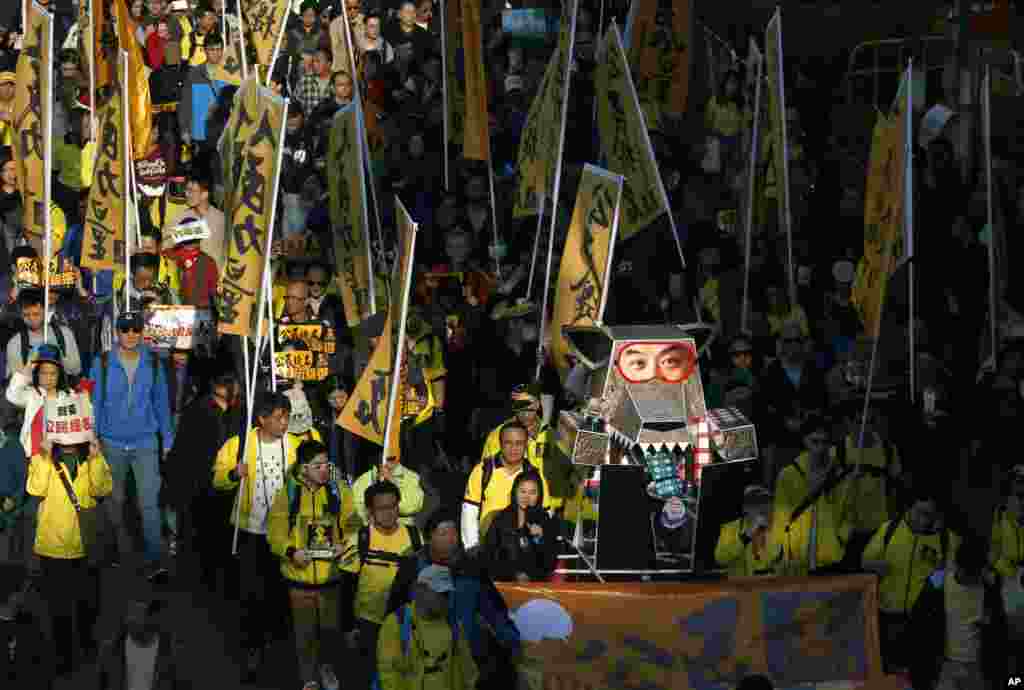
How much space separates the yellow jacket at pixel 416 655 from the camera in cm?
1135

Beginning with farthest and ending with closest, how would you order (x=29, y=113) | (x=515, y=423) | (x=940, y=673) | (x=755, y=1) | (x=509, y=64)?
1. (x=755, y=1)
2. (x=509, y=64)
3. (x=29, y=113)
4. (x=515, y=423)
5. (x=940, y=673)

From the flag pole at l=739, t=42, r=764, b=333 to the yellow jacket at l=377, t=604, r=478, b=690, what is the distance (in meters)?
6.55

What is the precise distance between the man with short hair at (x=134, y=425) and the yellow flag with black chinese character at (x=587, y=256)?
285 cm

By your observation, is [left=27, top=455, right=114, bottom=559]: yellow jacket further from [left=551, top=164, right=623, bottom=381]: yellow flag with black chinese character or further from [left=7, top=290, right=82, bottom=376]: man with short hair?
[left=551, top=164, right=623, bottom=381]: yellow flag with black chinese character

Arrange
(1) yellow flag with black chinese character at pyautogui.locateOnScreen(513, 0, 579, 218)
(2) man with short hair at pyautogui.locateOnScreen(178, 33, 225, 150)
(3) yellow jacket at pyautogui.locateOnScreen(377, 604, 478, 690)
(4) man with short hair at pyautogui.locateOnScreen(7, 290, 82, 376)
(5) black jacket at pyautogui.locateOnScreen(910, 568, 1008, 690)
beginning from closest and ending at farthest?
(3) yellow jacket at pyautogui.locateOnScreen(377, 604, 478, 690)
(5) black jacket at pyautogui.locateOnScreen(910, 568, 1008, 690)
(4) man with short hair at pyautogui.locateOnScreen(7, 290, 82, 376)
(1) yellow flag with black chinese character at pyautogui.locateOnScreen(513, 0, 579, 218)
(2) man with short hair at pyautogui.locateOnScreen(178, 33, 225, 150)

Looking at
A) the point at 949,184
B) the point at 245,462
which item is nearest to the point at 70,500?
the point at 245,462

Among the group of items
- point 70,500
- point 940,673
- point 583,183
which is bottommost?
point 940,673

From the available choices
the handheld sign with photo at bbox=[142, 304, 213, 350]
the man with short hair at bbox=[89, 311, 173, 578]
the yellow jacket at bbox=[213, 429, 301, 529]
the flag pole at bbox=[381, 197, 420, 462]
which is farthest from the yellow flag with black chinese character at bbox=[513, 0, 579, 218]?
the yellow jacket at bbox=[213, 429, 301, 529]

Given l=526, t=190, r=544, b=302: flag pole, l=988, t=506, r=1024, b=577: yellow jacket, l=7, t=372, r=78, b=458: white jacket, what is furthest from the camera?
l=526, t=190, r=544, b=302: flag pole

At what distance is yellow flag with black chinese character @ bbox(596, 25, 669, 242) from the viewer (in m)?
15.7

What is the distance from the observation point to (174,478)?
14930 mm

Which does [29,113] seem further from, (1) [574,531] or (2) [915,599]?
(2) [915,599]

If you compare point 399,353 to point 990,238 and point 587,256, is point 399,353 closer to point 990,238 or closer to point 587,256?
point 587,256

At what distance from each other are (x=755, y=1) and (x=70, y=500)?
12.7 meters
